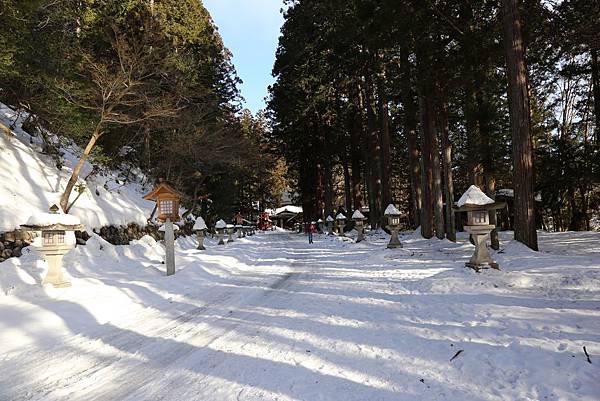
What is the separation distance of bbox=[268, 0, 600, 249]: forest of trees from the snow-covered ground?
A: 443cm

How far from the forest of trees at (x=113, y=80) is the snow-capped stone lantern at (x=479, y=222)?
896 centimetres

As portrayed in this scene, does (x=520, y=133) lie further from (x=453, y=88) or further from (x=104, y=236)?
(x=104, y=236)

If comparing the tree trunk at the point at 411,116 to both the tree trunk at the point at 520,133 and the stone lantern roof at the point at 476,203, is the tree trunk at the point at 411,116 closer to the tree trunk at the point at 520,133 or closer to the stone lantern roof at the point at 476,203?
the tree trunk at the point at 520,133

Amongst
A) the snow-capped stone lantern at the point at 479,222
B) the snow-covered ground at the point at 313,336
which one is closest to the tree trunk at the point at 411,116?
the snow-capped stone lantern at the point at 479,222

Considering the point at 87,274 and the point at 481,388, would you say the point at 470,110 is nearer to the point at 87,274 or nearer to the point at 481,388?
the point at 481,388

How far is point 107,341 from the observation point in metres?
4.67

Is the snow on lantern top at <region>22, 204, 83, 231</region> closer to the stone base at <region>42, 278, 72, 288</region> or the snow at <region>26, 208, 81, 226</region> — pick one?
the snow at <region>26, 208, 81, 226</region>

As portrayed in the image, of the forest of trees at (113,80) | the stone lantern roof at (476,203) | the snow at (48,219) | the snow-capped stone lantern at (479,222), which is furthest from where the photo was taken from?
the forest of trees at (113,80)

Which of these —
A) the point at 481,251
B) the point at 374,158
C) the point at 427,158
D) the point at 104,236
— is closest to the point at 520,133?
the point at 481,251

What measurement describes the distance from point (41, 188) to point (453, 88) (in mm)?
14812

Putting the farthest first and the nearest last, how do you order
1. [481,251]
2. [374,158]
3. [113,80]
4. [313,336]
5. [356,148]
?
1. [356,148]
2. [374,158]
3. [113,80]
4. [481,251]
5. [313,336]

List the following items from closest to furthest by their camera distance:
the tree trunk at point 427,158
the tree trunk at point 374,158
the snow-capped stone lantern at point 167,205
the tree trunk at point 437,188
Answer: the snow-capped stone lantern at point 167,205 < the tree trunk at point 437,188 < the tree trunk at point 427,158 < the tree trunk at point 374,158

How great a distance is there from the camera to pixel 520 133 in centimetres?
938

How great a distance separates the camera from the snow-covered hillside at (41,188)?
9.91 metres
